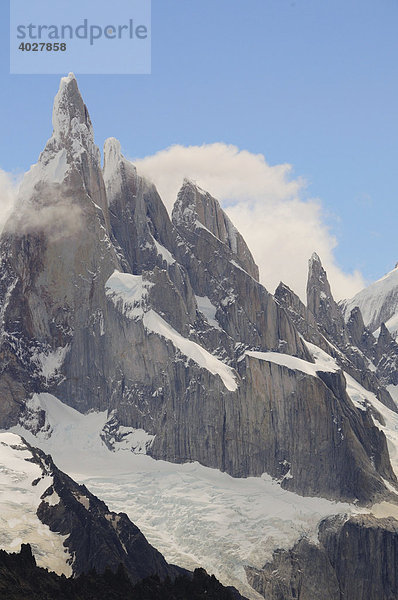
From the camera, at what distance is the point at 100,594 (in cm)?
16725

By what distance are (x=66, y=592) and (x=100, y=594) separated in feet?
16.7

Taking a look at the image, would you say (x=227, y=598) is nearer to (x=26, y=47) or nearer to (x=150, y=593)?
(x=150, y=593)

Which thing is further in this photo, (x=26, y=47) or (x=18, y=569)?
(x=26, y=47)

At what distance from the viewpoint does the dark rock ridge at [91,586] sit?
16138cm

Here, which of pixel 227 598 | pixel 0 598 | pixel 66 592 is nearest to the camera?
pixel 0 598

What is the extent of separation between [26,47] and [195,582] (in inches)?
2569

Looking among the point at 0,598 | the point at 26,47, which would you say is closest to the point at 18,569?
Answer: the point at 0,598

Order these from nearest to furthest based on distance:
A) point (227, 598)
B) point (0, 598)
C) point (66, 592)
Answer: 1. point (0, 598)
2. point (66, 592)
3. point (227, 598)

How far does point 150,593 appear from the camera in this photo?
170m

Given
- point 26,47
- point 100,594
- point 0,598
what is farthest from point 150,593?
point 26,47

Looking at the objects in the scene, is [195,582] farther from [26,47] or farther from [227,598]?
[26,47]

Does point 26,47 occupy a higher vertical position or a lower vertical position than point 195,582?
higher

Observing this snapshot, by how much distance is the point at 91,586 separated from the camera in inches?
6688

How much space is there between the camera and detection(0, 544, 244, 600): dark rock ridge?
529 ft
